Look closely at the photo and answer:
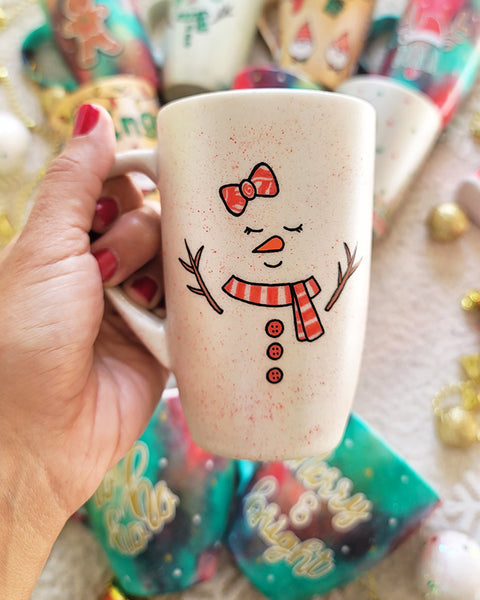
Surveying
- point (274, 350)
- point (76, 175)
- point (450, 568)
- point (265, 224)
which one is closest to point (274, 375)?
point (274, 350)

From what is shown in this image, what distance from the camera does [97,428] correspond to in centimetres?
59

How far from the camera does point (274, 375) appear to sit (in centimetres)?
47

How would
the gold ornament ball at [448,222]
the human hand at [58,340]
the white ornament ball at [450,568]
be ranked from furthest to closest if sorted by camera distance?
the gold ornament ball at [448,222], the white ornament ball at [450,568], the human hand at [58,340]

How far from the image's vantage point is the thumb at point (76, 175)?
1.76ft

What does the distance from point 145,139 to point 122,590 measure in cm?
62

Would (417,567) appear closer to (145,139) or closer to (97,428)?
(97,428)

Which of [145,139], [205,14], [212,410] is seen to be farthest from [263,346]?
[205,14]

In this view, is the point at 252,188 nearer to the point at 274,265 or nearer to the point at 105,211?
the point at 274,265

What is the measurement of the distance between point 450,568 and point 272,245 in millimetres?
526

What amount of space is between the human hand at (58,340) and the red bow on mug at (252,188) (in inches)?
6.6

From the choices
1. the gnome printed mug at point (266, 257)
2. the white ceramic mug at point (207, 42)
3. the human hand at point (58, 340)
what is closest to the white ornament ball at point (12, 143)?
the white ceramic mug at point (207, 42)

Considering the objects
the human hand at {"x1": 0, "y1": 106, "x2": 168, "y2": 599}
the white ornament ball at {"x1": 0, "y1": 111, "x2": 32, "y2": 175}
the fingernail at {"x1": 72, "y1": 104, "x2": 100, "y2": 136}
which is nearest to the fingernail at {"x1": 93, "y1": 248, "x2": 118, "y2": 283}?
the human hand at {"x1": 0, "y1": 106, "x2": 168, "y2": 599}

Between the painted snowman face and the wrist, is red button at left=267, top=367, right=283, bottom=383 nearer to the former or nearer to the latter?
the painted snowman face

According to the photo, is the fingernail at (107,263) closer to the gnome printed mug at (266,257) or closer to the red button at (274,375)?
the gnome printed mug at (266,257)
